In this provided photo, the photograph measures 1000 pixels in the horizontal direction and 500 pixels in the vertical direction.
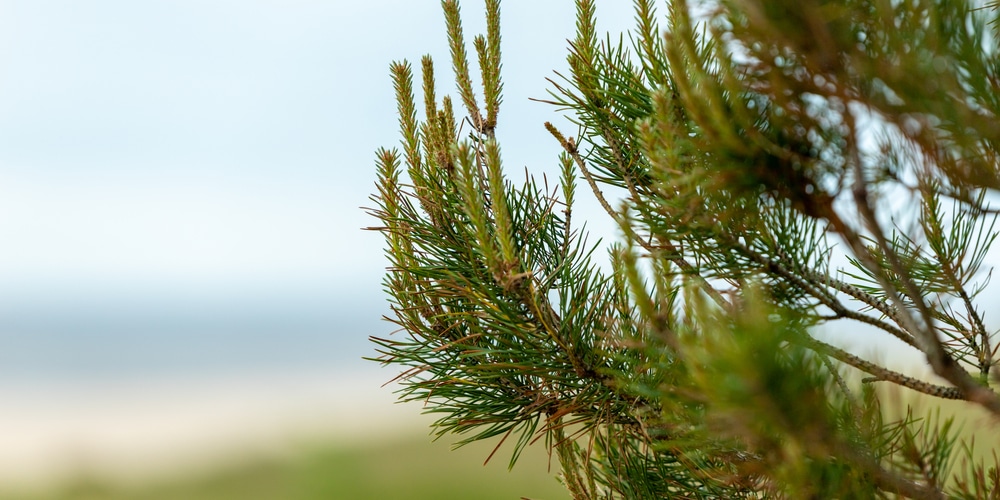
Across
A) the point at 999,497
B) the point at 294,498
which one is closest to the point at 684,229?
the point at 999,497

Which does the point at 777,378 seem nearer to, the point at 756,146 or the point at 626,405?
the point at 756,146

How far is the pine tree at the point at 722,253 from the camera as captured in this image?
1.86 ft

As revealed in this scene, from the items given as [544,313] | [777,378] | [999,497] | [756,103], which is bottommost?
[999,497]

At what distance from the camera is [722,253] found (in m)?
0.73

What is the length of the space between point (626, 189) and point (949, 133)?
0.43 meters

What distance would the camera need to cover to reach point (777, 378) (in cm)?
51

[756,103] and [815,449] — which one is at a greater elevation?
[756,103]

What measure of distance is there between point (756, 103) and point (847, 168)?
10 centimetres

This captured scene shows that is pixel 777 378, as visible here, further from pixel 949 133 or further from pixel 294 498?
pixel 294 498

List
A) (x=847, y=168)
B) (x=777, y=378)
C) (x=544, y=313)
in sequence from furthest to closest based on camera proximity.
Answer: (x=544, y=313) → (x=847, y=168) → (x=777, y=378)

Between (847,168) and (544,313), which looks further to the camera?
(544,313)

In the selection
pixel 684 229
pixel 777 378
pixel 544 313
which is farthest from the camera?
pixel 544 313

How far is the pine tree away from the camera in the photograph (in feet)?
1.86

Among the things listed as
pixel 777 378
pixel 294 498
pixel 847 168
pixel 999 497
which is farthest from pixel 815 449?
pixel 294 498
